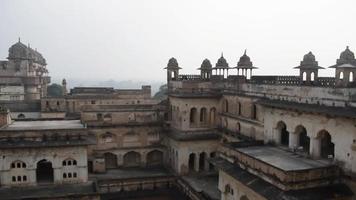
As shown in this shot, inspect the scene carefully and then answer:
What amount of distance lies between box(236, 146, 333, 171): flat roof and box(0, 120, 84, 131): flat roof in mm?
13150

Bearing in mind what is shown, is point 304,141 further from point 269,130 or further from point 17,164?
point 17,164

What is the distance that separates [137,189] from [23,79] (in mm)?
29588

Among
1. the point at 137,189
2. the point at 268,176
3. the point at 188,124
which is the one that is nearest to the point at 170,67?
the point at 188,124

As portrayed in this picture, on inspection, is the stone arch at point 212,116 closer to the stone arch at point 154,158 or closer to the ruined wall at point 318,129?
the stone arch at point 154,158

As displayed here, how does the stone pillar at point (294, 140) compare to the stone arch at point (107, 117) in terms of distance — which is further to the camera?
the stone arch at point (107, 117)

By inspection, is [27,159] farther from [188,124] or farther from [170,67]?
[170,67]

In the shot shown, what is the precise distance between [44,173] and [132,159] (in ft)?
30.2

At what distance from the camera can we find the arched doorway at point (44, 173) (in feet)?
89.1

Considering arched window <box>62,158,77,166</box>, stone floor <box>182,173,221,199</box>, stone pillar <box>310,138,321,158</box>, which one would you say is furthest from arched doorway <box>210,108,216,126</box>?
stone pillar <box>310,138,321,158</box>

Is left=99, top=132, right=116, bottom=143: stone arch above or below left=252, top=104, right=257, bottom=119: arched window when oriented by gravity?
below

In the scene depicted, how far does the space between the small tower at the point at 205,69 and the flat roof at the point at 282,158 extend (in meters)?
13.7

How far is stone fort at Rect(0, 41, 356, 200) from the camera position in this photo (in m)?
19.3

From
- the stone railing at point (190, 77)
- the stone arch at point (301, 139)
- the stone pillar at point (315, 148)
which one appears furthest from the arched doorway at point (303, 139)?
the stone railing at point (190, 77)

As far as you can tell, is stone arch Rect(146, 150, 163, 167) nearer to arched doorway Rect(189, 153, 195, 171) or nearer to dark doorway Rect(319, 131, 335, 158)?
arched doorway Rect(189, 153, 195, 171)
